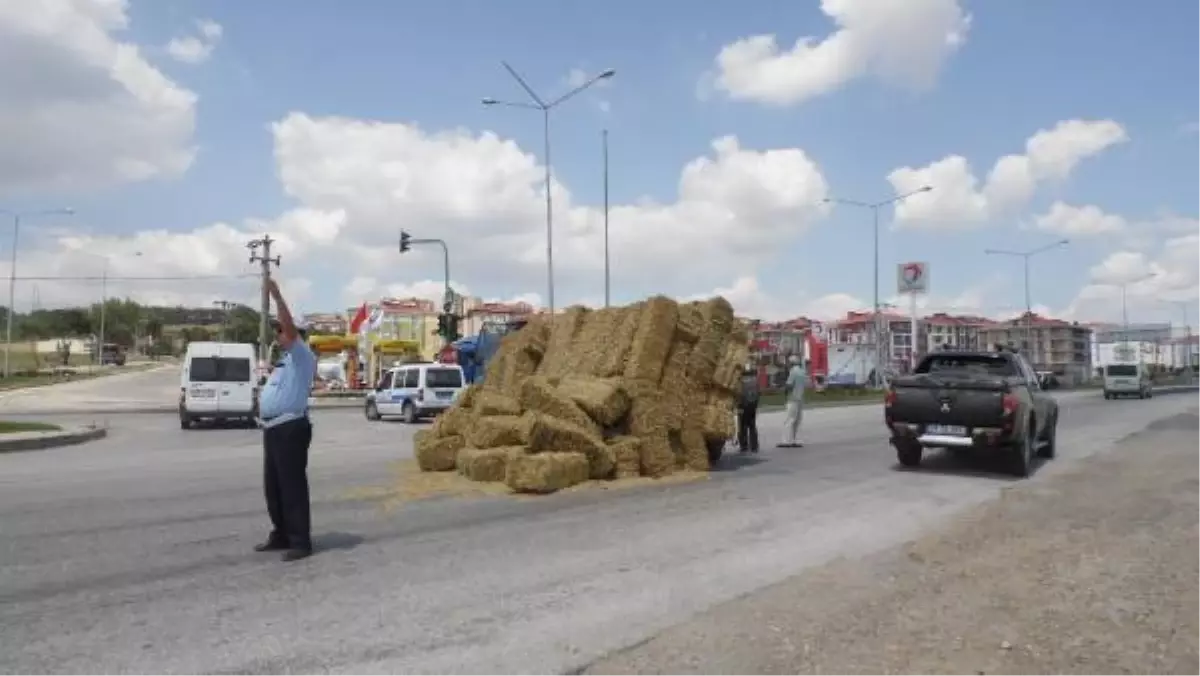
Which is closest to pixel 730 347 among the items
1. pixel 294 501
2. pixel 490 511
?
pixel 490 511

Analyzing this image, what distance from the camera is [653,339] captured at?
13750mm

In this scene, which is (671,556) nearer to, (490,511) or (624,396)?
(490,511)

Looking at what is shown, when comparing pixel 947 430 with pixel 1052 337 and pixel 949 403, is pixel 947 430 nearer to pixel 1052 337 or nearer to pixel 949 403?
pixel 949 403

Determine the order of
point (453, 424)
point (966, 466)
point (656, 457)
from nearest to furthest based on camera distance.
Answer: point (656, 457) → point (453, 424) → point (966, 466)

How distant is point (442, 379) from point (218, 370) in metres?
6.64

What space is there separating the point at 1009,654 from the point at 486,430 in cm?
852

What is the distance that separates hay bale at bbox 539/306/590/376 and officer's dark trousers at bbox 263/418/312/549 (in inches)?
290

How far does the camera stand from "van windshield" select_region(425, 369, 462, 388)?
30.2m

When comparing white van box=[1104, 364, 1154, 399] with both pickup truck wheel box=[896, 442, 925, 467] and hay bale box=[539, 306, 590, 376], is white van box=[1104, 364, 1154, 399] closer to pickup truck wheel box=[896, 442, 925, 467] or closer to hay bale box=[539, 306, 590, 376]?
pickup truck wheel box=[896, 442, 925, 467]

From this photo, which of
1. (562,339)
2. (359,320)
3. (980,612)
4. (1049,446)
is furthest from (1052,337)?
(980,612)

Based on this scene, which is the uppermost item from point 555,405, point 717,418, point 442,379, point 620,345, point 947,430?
point 620,345

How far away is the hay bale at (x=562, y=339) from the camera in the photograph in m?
15.2

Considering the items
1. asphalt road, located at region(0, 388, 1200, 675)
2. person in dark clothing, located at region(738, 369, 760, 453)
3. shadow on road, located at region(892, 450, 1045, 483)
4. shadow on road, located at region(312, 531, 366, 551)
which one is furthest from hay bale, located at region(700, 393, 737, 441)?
shadow on road, located at region(312, 531, 366, 551)

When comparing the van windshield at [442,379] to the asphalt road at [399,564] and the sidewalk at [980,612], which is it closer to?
the asphalt road at [399,564]
